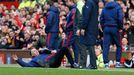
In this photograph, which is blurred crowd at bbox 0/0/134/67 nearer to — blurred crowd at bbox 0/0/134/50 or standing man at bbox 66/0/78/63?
blurred crowd at bbox 0/0/134/50

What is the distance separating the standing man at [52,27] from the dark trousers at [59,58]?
4239mm

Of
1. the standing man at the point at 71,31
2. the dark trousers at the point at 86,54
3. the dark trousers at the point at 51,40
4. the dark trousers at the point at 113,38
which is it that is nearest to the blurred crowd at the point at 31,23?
the dark trousers at the point at 51,40

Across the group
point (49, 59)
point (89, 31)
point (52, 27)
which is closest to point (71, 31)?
point (52, 27)

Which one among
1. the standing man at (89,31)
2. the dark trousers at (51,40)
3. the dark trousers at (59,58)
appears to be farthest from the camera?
the dark trousers at (51,40)

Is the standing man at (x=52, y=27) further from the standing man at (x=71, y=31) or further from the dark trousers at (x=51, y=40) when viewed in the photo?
the standing man at (x=71, y=31)

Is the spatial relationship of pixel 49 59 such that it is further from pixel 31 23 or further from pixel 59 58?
pixel 31 23

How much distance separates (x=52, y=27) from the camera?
21.7m

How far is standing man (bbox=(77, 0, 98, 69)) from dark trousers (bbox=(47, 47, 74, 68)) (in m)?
0.62

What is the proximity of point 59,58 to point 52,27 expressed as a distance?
4.58m

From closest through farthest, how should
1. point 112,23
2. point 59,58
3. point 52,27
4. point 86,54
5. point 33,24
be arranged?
point 86,54, point 59,58, point 112,23, point 52,27, point 33,24

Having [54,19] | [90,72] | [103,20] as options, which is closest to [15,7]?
[54,19]

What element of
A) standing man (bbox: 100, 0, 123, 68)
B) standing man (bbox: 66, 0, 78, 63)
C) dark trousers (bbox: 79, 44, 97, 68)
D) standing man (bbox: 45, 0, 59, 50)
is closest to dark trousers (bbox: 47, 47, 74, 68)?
dark trousers (bbox: 79, 44, 97, 68)

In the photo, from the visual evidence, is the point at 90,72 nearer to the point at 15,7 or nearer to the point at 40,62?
the point at 40,62

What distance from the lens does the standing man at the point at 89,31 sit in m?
16.2
